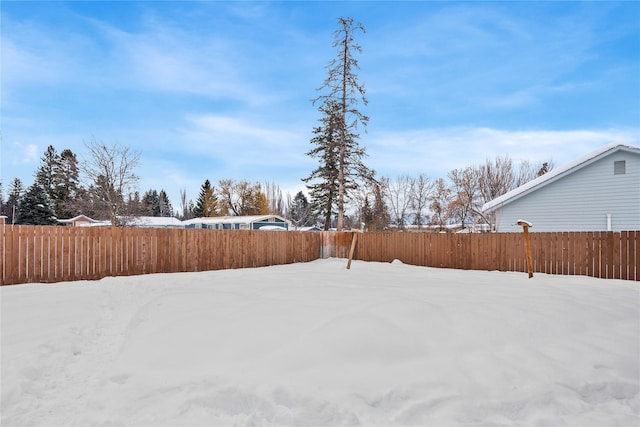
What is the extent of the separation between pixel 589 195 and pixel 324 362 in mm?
14093

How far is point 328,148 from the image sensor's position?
95.8ft

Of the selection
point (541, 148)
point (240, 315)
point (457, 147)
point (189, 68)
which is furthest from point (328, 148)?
point (240, 315)

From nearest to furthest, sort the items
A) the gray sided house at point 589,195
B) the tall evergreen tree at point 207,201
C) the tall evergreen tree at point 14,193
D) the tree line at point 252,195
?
the gray sided house at point 589,195 → the tree line at point 252,195 → the tall evergreen tree at point 14,193 → the tall evergreen tree at point 207,201

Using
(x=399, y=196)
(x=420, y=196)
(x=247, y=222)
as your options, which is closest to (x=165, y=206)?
(x=247, y=222)

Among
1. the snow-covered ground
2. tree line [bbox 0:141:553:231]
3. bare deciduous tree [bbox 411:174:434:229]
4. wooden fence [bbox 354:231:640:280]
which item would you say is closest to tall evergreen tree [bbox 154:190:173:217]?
tree line [bbox 0:141:553:231]

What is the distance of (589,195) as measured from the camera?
13.5m

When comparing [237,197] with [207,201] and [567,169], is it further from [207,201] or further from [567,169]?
[567,169]

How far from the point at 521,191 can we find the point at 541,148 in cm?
1973

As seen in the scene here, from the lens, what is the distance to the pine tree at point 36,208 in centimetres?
3419

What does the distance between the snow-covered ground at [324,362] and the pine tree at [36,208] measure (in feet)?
117

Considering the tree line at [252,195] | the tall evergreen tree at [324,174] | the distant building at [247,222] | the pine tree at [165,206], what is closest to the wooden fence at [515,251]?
the tree line at [252,195]

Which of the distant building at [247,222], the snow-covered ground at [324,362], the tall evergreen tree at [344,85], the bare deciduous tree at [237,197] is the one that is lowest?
the snow-covered ground at [324,362]

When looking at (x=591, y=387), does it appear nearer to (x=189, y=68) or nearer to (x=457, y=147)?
(x=189, y=68)

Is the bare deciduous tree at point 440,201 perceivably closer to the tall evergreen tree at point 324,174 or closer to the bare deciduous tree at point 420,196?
the bare deciduous tree at point 420,196
